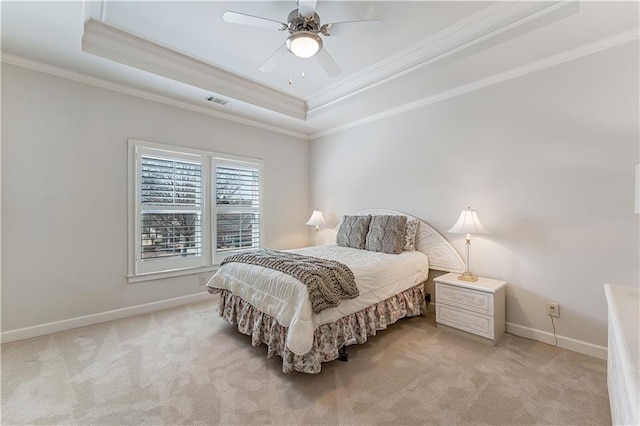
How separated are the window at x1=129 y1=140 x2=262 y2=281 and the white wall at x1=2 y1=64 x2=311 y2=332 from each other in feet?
0.49

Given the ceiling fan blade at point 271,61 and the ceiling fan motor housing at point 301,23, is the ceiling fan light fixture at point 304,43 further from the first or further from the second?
the ceiling fan blade at point 271,61

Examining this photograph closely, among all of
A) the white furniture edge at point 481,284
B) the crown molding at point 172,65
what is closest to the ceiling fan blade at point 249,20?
the crown molding at point 172,65

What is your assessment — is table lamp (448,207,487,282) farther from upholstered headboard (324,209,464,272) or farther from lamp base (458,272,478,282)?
upholstered headboard (324,209,464,272)

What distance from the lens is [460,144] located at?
10.8 ft

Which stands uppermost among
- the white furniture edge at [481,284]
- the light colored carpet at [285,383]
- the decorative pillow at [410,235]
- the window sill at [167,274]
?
the decorative pillow at [410,235]

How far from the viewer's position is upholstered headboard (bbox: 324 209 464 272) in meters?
3.25

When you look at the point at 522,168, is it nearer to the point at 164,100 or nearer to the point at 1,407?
the point at 164,100

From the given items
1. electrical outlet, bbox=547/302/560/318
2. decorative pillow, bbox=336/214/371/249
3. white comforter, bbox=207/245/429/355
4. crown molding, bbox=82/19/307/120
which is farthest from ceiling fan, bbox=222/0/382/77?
electrical outlet, bbox=547/302/560/318

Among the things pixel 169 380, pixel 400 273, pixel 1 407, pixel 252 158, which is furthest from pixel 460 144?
pixel 1 407

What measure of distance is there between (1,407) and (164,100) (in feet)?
10.6

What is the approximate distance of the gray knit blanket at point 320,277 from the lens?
2096 millimetres

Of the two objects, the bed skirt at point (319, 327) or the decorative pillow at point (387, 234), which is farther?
the decorative pillow at point (387, 234)

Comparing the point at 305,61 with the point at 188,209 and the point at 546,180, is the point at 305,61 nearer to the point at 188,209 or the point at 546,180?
the point at 188,209

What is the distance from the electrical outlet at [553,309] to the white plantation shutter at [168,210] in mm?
4043
